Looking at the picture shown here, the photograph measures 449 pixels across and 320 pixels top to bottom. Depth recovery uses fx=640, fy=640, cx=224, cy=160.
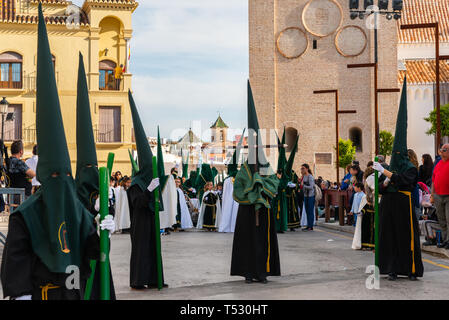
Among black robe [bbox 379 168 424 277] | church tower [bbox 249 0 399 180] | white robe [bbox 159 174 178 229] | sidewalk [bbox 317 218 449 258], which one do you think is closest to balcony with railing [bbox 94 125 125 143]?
church tower [bbox 249 0 399 180]

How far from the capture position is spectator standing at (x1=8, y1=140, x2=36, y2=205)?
11.2m

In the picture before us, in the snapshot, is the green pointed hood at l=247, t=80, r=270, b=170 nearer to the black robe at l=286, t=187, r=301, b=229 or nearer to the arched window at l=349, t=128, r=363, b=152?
the black robe at l=286, t=187, r=301, b=229

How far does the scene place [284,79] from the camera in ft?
153

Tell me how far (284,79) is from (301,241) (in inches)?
1281

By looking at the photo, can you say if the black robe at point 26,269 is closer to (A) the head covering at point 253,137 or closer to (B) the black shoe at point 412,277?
(A) the head covering at point 253,137

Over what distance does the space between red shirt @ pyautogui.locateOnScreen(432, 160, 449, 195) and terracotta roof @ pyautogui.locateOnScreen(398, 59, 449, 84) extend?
38585 mm

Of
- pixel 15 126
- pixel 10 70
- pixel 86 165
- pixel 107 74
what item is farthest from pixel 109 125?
pixel 86 165

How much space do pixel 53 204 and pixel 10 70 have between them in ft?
114

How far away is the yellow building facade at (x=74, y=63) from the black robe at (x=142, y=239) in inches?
1104

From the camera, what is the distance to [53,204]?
4.21 m

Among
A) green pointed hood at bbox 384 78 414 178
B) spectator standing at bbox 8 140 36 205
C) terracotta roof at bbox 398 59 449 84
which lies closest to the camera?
green pointed hood at bbox 384 78 414 178
